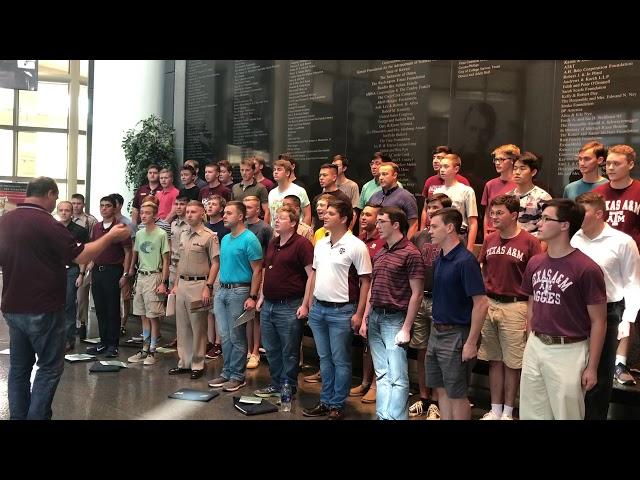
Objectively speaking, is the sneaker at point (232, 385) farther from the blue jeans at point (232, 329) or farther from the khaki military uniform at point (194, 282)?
the khaki military uniform at point (194, 282)

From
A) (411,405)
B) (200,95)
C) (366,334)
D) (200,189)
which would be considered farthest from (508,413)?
(200,95)

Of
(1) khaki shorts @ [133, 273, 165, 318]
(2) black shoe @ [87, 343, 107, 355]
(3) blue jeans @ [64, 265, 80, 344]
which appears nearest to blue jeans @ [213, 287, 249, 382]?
(1) khaki shorts @ [133, 273, 165, 318]

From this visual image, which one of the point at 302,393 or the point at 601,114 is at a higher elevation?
the point at 601,114

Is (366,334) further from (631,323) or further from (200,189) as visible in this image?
(200,189)

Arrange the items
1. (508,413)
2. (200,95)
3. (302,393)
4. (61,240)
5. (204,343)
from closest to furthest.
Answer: (61,240), (508,413), (302,393), (204,343), (200,95)

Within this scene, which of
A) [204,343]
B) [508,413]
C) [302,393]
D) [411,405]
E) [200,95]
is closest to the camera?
[508,413]

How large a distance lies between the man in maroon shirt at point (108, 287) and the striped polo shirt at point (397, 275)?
12.2 ft

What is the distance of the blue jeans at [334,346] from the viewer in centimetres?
473

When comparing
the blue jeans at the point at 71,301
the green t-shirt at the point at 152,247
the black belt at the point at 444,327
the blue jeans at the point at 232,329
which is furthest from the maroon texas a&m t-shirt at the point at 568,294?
the blue jeans at the point at 71,301

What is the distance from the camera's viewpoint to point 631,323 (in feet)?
14.3

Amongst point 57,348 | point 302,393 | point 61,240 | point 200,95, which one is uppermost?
point 200,95

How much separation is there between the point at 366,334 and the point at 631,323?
6.23 feet

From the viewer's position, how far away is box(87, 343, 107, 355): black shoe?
6.99 metres

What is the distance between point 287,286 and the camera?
202 inches
